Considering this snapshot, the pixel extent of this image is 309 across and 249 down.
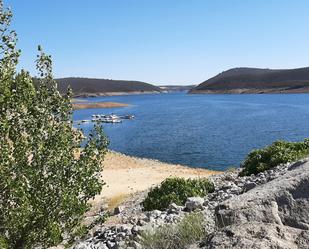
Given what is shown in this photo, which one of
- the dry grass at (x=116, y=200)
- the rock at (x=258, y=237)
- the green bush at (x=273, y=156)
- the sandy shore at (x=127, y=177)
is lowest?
the sandy shore at (x=127, y=177)

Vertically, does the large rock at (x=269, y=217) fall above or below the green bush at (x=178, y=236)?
above

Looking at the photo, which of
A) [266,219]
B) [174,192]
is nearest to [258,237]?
[266,219]

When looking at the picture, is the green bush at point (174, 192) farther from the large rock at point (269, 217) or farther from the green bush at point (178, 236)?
the large rock at point (269, 217)

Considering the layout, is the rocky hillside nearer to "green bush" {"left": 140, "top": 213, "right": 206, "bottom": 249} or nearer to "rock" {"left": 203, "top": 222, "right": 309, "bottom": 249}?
"rock" {"left": 203, "top": 222, "right": 309, "bottom": 249}

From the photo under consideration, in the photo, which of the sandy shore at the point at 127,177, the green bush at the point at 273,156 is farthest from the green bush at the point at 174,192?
the sandy shore at the point at 127,177

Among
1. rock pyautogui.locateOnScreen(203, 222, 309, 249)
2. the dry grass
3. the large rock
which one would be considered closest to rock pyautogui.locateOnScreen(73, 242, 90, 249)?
the large rock

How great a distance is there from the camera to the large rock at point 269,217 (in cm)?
794

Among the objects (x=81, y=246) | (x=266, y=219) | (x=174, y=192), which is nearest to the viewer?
(x=266, y=219)

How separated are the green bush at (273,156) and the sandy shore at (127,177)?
6756 mm

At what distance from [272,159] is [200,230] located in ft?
51.1

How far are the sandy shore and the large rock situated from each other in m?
21.2

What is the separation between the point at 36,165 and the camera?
A: 1089 cm

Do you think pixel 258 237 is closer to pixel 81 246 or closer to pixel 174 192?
pixel 81 246

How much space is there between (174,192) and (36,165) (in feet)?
36.1
